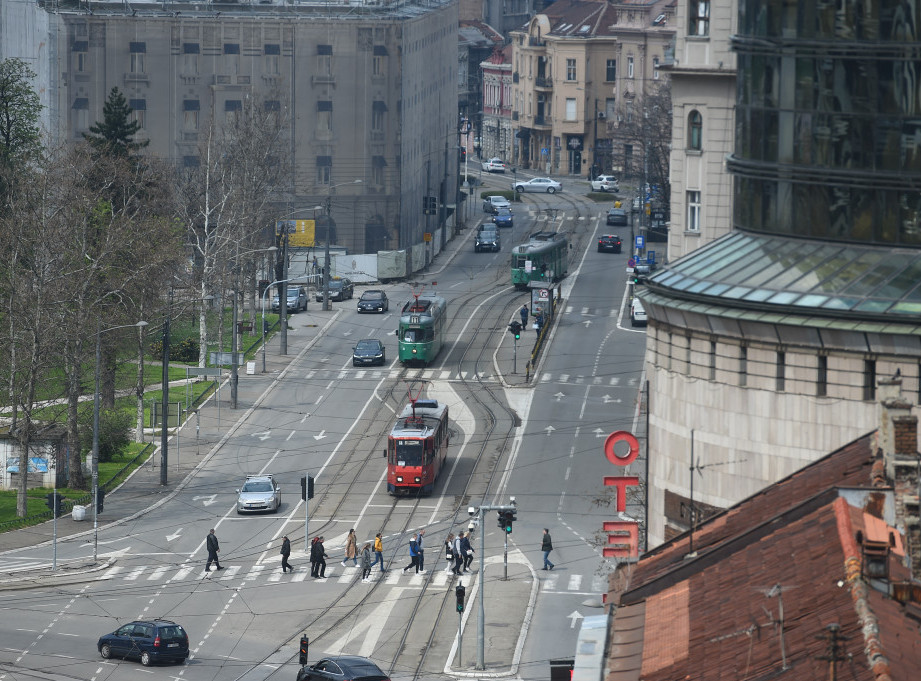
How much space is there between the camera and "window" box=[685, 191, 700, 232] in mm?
81375

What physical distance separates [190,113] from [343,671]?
9230 centimetres

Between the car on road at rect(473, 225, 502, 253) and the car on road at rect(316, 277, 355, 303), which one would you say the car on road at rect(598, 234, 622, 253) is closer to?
Answer: the car on road at rect(473, 225, 502, 253)

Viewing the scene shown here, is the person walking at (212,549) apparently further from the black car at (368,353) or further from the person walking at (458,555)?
the black car at (368,353)

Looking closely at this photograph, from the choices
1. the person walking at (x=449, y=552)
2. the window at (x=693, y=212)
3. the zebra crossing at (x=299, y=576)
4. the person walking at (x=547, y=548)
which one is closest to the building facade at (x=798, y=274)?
the zebra crossing at (x=299, y=576)

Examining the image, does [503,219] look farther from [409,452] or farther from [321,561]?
[321,561]

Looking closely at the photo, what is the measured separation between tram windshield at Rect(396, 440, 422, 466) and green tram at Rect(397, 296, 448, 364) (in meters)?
24.9

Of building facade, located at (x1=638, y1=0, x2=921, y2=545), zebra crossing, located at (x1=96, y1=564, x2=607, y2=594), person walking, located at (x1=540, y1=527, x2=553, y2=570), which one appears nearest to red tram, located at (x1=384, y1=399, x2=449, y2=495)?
zebra crossing, located at (x1=96, y1=564, x2=607, y2=594)

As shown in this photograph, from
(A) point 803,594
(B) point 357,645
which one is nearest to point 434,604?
(B) point 357,645

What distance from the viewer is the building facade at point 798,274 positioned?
148ft

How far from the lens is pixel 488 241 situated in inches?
6132

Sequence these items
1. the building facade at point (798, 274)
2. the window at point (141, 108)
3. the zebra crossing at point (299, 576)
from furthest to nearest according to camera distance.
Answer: the window at point (141, 108) → the zebra crossing at point (299, 576) → the building facade at point (798, 274)

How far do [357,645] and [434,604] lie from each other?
21.0ft

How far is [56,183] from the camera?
92.8 metres

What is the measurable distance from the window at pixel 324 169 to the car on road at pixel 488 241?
17.0 m
